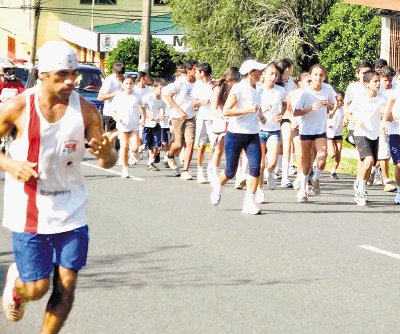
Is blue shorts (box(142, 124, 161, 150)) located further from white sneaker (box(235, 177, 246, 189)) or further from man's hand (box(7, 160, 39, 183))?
man's hand (box(7, 160, 39, 183))

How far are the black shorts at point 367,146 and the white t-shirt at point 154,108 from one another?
6.41 metres

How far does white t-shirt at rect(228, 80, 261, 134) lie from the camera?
1412 cm

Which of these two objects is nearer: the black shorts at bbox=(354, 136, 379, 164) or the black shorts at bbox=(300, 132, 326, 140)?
the black shorts at bbox=(354, 136, 379, 164)

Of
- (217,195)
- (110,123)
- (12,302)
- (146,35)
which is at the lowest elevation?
(217,195)

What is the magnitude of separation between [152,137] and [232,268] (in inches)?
447

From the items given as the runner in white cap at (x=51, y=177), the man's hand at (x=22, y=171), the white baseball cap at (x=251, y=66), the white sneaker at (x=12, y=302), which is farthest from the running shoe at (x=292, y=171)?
the man's hand at (x=22, y=171)

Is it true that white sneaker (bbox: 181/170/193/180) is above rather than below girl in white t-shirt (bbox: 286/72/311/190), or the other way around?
below

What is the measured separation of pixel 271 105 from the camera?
16.3 m

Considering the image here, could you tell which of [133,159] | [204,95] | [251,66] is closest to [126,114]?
[204,95]

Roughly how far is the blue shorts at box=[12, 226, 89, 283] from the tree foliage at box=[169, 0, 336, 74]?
93.2 ft

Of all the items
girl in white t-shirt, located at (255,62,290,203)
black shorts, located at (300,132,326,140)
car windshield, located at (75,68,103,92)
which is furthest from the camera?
car windshield, located at (75,68,103,92)

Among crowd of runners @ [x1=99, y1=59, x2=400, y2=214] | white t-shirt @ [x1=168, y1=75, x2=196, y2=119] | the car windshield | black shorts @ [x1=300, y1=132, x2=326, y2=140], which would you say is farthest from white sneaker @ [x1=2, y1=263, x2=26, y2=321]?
the car windshield

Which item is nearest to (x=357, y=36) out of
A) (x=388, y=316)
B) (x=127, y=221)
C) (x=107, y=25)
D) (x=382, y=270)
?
(x=127, y=221)

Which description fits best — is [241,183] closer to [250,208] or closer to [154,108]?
[250,208]
